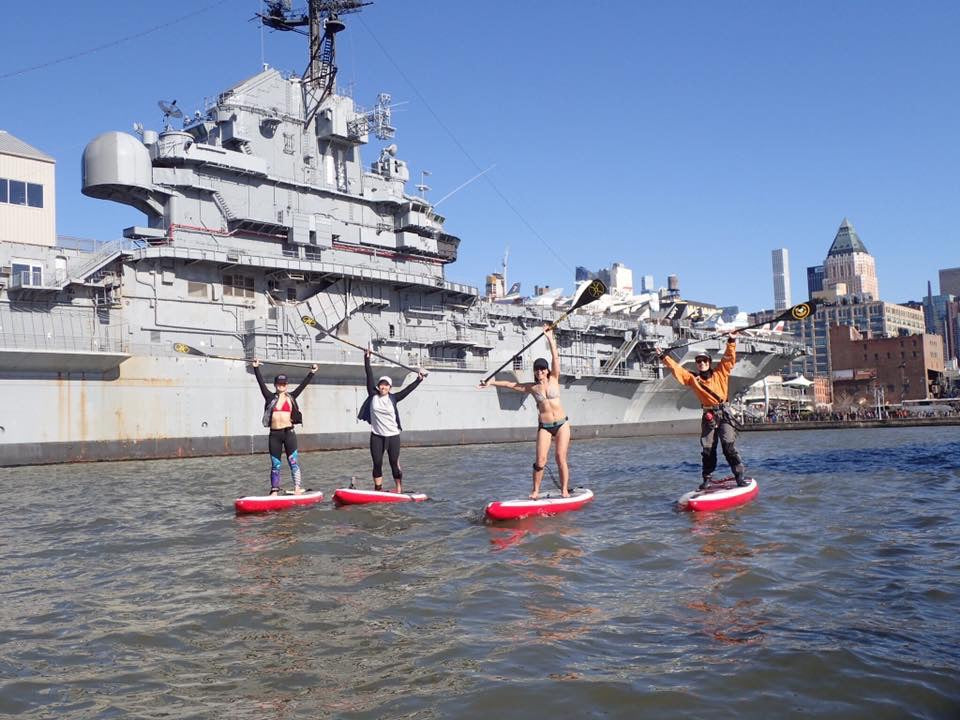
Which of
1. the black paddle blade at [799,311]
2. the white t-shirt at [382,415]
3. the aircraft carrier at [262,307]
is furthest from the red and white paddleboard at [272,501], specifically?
the aircraft carrier at [262,307]

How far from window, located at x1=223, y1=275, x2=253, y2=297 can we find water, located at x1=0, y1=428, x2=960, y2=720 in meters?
19.8

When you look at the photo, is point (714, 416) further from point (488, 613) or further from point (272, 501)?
point (488, 613)

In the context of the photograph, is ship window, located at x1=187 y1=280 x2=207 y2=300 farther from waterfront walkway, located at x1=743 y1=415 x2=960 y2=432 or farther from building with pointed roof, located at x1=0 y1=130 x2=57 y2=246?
waterfront walkway, located at x1=743 y1=415 x2=960 y2=432

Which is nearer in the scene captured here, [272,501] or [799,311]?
[272,501]

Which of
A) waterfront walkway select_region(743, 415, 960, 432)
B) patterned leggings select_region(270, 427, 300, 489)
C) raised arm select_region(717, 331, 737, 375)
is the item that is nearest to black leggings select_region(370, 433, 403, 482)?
patterned leggings select_region(270, 427, 300, 489)

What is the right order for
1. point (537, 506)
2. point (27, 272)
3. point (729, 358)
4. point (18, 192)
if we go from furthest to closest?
point (18, 192)
point (27, 272)
point (729, 358)
point (537, 506)

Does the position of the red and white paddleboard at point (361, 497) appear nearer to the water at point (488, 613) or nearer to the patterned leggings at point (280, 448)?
the water at point (488, 613)

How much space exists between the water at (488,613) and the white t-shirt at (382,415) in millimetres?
1536

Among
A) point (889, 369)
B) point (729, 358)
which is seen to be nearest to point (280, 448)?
point (729, 358)

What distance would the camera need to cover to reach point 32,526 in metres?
10.4

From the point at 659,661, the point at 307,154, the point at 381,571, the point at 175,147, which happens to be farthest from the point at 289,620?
the point at 307,154

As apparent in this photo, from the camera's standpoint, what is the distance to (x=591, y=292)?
13.5 m

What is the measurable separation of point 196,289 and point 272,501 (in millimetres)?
19774

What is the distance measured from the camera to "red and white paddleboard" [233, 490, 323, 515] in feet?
36.2
